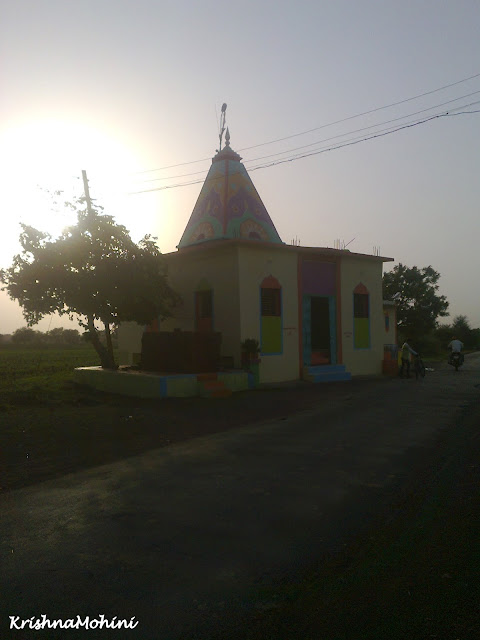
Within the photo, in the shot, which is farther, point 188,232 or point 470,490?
point 188,232

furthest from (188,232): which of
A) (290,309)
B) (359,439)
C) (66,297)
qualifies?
(359,439)

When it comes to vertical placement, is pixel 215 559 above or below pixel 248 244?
below

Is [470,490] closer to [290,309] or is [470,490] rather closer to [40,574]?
[40,574]

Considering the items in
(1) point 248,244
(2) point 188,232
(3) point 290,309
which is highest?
(2) point 188,232

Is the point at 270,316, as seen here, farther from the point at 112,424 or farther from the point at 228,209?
the point at 112,424

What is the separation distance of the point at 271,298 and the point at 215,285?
1.91 m

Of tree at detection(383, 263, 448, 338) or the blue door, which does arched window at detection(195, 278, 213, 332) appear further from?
tree at detection(383, 263, 448, 338)

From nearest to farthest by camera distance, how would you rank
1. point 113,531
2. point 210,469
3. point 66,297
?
point 113,531 → point 210,469 → point 66,297

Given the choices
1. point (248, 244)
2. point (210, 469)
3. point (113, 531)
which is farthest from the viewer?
point (248, 244)

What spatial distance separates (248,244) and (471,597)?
15.4m

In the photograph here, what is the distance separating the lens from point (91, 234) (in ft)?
56.0

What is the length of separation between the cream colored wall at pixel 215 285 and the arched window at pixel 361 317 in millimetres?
6108

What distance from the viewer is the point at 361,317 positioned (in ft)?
75.4

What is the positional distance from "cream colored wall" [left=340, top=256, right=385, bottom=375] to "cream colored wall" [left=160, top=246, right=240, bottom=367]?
5283mm
